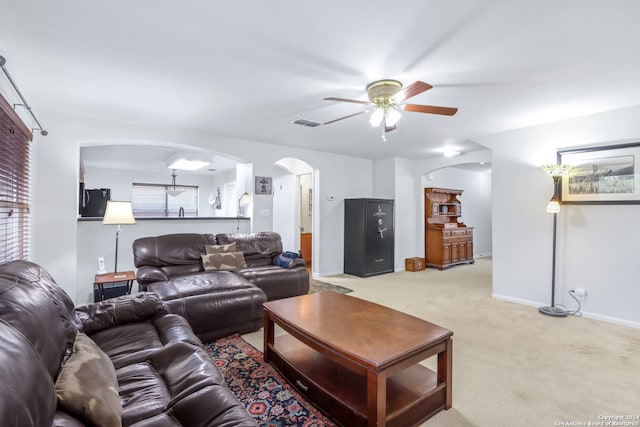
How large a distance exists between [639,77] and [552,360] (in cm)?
249

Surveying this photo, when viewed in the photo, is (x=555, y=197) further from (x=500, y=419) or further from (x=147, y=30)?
(x=147, y=30)

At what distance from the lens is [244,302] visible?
3.01m

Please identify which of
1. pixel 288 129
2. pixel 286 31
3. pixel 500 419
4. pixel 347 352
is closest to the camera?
pixel 347 352

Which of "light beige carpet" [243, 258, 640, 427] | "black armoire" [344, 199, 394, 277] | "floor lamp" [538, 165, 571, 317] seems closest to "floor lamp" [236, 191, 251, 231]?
"black armoire" [344, 199, 394, 277]

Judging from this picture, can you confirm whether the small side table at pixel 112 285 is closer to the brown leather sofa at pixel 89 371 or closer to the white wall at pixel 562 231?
the brown leather sofa at pixel 89 371

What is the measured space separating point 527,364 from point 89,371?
2.93m

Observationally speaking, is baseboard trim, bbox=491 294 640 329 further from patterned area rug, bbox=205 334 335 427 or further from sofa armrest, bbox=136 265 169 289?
sofa armrest, bbox=136 265 169 289

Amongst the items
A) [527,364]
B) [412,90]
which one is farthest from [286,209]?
[527,364]

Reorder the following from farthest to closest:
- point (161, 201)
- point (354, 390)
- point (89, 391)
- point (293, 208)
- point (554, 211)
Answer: point (161, 201)
point (293, 208)
point (554, 211)
point (354, 390)
point (89, 391)

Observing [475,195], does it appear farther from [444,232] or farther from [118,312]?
[118,312]

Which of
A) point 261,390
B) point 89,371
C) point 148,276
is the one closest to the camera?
point 89,371

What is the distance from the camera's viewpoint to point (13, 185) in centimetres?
257

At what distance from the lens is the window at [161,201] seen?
8531 mm

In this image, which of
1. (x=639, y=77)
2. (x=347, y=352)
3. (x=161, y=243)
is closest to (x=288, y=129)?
(x=161, y=243)
